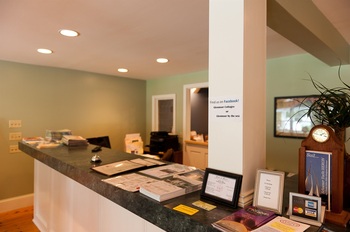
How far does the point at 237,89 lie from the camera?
34.8 inches

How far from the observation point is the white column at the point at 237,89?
88cm

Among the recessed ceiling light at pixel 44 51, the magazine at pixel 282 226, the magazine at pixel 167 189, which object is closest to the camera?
the magazine at pixel 282 226

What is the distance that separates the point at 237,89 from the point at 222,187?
1.30 ft

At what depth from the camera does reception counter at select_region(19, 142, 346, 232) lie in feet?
2.68

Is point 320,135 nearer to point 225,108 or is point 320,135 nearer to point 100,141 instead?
point 225,108

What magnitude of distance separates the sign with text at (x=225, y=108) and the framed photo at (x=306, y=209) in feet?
1.13

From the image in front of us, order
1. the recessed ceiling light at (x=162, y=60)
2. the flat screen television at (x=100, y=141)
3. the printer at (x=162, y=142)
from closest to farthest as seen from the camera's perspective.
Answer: the recessed ceiling light at (x=162, y=60), the flat screen television at (x=100, y=141), the printer at (x=162, y=142)

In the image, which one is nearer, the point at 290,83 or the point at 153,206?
the point at 153,206

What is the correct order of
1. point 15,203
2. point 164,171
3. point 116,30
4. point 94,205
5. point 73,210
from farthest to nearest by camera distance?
point 15,203, point 116,30, point 73,210, point 94,205, point 164,171

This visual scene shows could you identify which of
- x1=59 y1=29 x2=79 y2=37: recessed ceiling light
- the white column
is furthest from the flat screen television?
the white column

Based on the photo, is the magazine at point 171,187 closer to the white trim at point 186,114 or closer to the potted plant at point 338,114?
the potted plant at point 338,114

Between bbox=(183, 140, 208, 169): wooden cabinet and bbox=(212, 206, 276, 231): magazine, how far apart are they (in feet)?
10.0

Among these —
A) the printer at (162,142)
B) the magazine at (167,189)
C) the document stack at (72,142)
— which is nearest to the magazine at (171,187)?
the magazine at (167,189)

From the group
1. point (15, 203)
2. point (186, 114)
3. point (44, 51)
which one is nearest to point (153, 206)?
point (44, 51)
